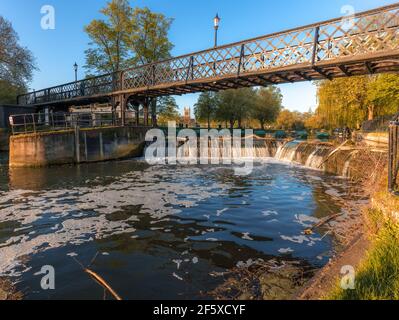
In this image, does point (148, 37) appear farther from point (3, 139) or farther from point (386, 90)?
point (386, 90)

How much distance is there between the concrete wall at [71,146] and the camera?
18656 millimetres

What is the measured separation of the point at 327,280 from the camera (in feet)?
11.6

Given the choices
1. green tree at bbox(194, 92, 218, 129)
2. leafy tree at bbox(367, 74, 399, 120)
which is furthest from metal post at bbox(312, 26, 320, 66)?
green tree at bbox(194, 92, 218, 129)

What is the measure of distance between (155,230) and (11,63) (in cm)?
4621

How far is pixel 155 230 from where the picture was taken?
7016mm

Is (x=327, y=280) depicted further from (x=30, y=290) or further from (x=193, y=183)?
(x=193, y=183)

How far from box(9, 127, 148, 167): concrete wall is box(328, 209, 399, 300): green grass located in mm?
19773

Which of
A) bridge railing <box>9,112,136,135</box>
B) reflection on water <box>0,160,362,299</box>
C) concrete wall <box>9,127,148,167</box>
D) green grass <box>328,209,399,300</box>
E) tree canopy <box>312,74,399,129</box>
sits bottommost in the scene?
reflection on water <box>0,160,362,299</box>

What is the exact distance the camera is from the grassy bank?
10.0ft

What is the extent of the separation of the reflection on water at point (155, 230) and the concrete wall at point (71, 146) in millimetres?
5720

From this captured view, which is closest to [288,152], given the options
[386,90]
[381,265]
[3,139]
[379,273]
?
[386,90]

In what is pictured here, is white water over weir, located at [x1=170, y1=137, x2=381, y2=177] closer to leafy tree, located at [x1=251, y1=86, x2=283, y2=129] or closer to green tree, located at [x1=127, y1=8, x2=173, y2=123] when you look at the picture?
green tree, located at [x1=127, y1=8, x2=173, y2=123]

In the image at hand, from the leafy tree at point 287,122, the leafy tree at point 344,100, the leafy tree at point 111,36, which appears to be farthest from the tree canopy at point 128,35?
the leafy tree at point 287,122
